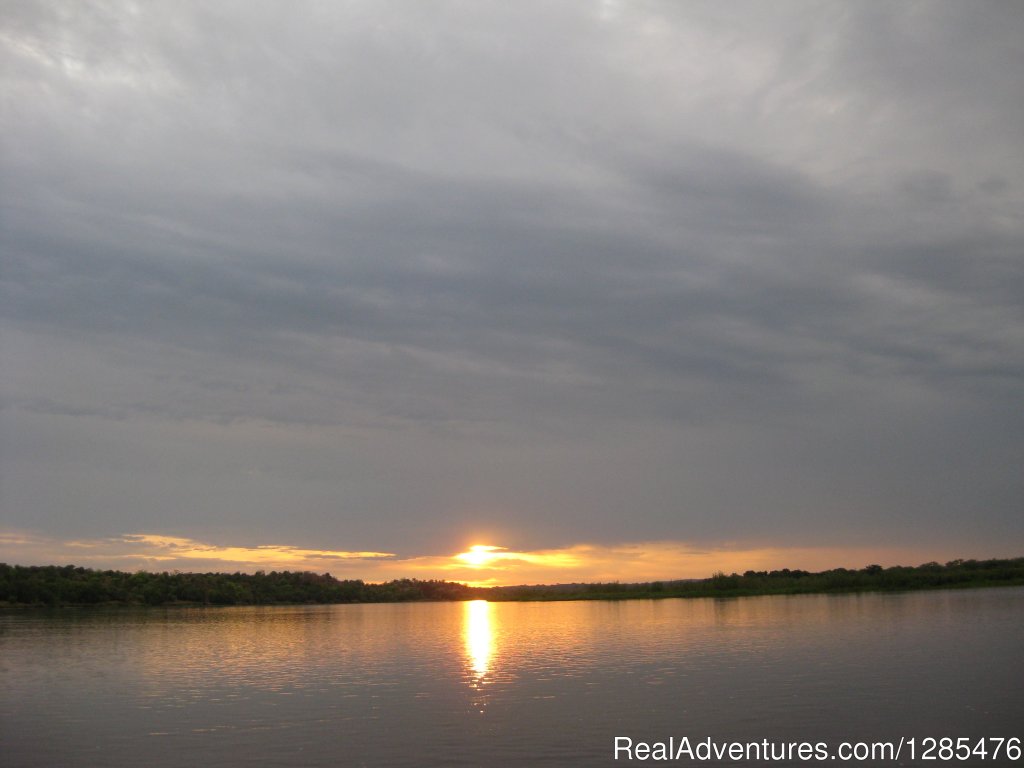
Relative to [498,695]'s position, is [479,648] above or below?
below

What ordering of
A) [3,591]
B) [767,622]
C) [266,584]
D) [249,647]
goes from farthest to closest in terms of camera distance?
[266,584]
[3,591]
[767,622]
[249,647]

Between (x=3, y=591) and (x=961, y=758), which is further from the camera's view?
(x=3, y=591)

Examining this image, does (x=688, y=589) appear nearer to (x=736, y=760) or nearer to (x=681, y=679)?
(x=681, y=679)

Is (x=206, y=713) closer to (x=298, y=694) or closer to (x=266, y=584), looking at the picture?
(x=298, y=694)

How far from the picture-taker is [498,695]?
31.7m

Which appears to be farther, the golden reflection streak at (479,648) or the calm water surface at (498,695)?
the golden reflection streak at (479,648)

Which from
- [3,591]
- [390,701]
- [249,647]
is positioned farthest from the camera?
[3,591]

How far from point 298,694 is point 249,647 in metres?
24.6

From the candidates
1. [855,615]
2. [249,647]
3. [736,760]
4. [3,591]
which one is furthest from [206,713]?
[3,591]

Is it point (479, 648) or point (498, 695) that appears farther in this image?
point (479, 648)

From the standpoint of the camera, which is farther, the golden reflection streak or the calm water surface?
the golden reflection streak

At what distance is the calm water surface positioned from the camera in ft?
76.8

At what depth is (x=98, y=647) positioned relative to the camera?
185ft

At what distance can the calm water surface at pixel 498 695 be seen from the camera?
2342 cm
